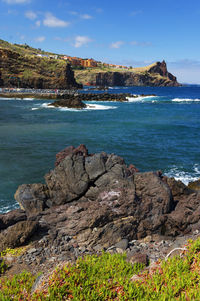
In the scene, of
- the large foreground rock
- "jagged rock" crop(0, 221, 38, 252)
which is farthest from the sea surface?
"jagged rock" crop(0, 221, 38, 252)

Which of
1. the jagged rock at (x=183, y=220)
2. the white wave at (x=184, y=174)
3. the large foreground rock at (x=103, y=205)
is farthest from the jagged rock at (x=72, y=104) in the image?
the jagged rock at (x=183, y=220)

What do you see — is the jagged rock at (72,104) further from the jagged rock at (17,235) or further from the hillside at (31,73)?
the jagged rock at (17,235)

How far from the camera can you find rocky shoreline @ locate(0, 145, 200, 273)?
30.0 ft

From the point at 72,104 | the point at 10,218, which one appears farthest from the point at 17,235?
the point at 72,104

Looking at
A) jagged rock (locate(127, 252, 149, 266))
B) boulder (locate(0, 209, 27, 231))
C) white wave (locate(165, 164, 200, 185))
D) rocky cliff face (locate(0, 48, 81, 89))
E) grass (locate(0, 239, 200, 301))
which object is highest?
rocky cliff face (locate(0, 48, 81, 89))

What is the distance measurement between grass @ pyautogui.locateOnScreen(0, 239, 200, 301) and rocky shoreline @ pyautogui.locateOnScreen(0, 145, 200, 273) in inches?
52.6

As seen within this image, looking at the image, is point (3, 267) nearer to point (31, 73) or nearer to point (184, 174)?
point (184, 174)

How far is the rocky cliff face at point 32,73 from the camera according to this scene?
408 feet

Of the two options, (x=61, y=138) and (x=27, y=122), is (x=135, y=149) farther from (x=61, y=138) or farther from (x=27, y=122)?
(x=27, y=122)

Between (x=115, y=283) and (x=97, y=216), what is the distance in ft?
14.3

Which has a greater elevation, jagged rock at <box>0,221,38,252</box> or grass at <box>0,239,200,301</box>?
grass at <box>0,239,200,301</box>

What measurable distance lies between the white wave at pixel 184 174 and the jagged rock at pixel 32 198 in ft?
34.1

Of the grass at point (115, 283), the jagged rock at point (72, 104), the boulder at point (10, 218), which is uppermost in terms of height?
the jagged rock at point (72, 104)

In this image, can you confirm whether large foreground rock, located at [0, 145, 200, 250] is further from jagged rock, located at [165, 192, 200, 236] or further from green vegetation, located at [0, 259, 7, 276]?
green vegetation, located at [0, 259, 7, 276]
